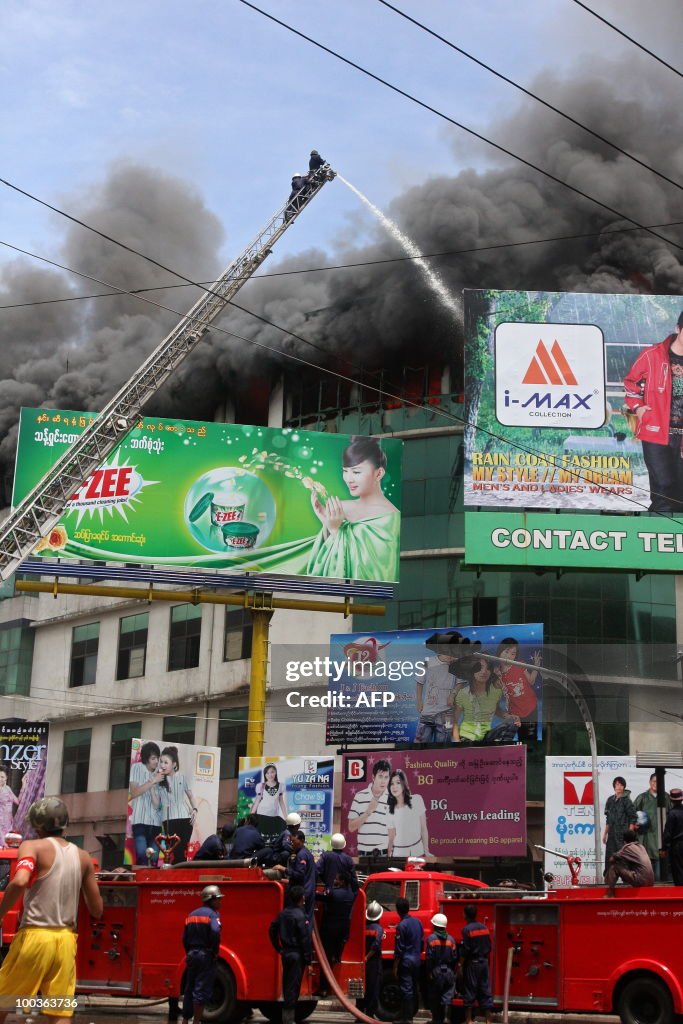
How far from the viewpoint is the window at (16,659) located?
193 ft

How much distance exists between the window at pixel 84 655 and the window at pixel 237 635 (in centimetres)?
750

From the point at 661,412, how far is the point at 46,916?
38906 millimetres

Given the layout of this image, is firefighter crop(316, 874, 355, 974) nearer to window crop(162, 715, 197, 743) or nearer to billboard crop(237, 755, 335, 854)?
billboard crop(237, 755, 335, 854)

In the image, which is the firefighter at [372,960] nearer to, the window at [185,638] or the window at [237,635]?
the window at [237,635]

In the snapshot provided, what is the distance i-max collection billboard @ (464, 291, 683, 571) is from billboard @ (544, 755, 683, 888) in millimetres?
7562

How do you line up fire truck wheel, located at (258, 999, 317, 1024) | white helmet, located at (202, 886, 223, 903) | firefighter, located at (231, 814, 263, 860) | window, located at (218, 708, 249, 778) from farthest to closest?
window, located at (218, 708, 249, 778) → firefighter, located at (231, 814, 263, 860) → fire truck wheel, located at (258, 999, 317, 1024) → white helmet, located at (202, 886, 223, 903)

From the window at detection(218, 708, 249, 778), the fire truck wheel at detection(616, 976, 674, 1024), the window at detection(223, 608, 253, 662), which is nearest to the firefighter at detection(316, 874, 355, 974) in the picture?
the fire truck wheel at detection(616, 976, 674, 1024)

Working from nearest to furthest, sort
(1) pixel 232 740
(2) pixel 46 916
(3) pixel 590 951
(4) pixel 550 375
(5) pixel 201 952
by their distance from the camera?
(2) pixel 46 916
(5) pixel 201 952
(3) pixel 590 951
(4) pixel 550 375
(1) pixel 232 740

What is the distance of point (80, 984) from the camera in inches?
696

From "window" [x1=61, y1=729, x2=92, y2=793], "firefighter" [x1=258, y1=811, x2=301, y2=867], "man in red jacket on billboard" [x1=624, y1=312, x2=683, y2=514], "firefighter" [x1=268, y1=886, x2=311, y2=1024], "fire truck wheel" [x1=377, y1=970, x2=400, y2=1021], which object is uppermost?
"man in red jacket on billboard" [x1=624, y1=312, x2=683, y2=514]

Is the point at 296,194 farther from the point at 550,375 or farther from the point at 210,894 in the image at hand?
the point at 210,894

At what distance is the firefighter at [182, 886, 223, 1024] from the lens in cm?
1515

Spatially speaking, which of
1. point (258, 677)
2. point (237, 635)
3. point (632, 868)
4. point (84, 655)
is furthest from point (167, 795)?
point (632, 868)

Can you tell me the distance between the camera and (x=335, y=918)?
16.3 m
